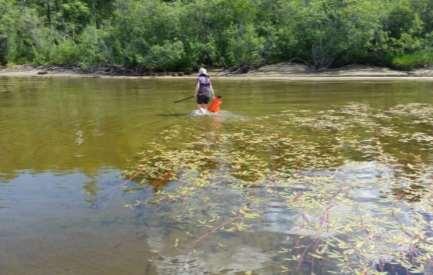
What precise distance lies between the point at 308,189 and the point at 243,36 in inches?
1479

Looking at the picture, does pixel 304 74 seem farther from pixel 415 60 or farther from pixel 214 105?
pixel 214 105

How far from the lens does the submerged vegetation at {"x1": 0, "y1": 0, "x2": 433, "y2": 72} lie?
143 feet

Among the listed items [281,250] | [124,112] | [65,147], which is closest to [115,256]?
[281,250]

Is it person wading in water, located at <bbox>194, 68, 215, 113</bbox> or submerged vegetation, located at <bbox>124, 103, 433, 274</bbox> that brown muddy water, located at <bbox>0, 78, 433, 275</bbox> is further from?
person wading in water, located at <bbox>194, 68, 215, 113</bbox>

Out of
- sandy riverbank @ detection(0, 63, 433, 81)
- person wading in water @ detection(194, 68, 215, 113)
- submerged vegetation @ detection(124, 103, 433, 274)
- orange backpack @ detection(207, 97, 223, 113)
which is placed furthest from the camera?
sandy riverbank @ detection(0, 63, 433, 81)

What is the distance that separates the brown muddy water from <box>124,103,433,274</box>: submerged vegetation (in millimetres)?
32

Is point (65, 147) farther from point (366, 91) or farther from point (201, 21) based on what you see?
point (201, 21)

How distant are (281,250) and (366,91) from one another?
2477 cm

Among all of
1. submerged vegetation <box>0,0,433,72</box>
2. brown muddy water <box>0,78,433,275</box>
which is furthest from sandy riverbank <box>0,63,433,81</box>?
brown muddy water <box>0,78,433,275</box>

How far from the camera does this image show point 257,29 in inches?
1927

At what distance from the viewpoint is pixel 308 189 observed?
10.8m

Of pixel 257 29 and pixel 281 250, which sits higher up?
pixel 257 29

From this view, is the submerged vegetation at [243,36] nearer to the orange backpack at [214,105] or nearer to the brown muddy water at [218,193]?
the brown muddy water at [218,193]

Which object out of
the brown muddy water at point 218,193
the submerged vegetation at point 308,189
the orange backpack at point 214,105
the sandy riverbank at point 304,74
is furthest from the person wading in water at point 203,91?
the sandy riverbank at point 304,74
